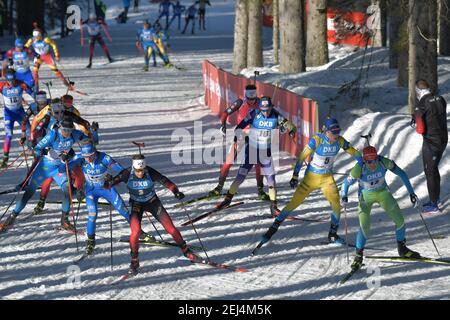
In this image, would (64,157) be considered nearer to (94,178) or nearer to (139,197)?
(94,178)

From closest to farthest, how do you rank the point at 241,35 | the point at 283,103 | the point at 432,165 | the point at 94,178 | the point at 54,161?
1. the point at 94,178
2. the point at 54,161
3. the point at 432,165
4. the point at 283,103
5. the point at 241,35

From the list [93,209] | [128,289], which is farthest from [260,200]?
[128,289]

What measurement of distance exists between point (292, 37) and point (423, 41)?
8.18 metres

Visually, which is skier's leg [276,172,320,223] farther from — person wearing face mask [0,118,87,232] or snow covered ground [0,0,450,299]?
person wearing face mask [0,118,87,232]

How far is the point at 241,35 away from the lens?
99.1ft

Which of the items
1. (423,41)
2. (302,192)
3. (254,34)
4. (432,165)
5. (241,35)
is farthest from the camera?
(241,35)

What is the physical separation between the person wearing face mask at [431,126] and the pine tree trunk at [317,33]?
1376 centimetres

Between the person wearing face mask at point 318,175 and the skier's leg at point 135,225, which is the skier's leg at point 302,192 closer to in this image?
the person wearing face mask at point 318,175

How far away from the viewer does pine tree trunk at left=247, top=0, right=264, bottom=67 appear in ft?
95.2

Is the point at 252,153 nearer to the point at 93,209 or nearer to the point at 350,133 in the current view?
the point at 93,209

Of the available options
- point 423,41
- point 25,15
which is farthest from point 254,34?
point 25,15

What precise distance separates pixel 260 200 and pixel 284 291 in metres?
4.53

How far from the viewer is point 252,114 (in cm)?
1405

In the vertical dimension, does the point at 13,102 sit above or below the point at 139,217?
above
